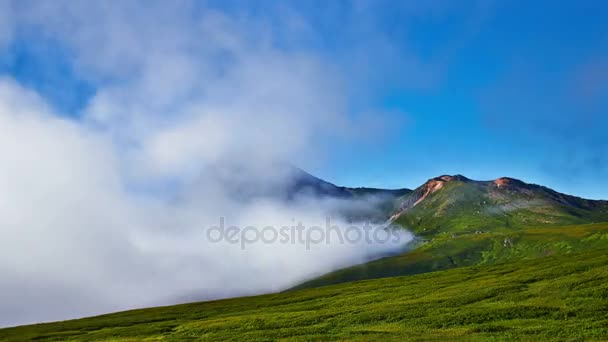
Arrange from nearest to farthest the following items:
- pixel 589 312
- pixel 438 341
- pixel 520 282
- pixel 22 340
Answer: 1. pixel 438 341
2. pixel 589 312
3. pixel 520 282
4. pixel 22 340

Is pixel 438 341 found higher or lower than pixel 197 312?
lower

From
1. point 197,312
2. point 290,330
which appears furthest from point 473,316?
point 197,312

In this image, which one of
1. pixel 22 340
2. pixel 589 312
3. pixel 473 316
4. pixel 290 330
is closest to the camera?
pixel 589 312

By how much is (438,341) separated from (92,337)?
249ft

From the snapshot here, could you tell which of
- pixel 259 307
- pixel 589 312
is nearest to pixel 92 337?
pixel 259 307

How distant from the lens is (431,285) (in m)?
120

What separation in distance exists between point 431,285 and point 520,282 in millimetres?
25782

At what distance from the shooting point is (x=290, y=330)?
71.7 meters

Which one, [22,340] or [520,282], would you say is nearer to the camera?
[520,282]

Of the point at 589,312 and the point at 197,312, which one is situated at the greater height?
the point at 197,312

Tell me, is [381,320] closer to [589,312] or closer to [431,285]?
[589,312]

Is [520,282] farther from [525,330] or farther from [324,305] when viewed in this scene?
[525,330]

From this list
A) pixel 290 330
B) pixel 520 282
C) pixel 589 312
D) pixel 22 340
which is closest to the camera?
pixel 589 312

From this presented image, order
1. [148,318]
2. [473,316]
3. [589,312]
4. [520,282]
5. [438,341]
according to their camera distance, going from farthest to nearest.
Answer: [148,318]
[520,282]
[473,316]
[589,312]
[438,341]
